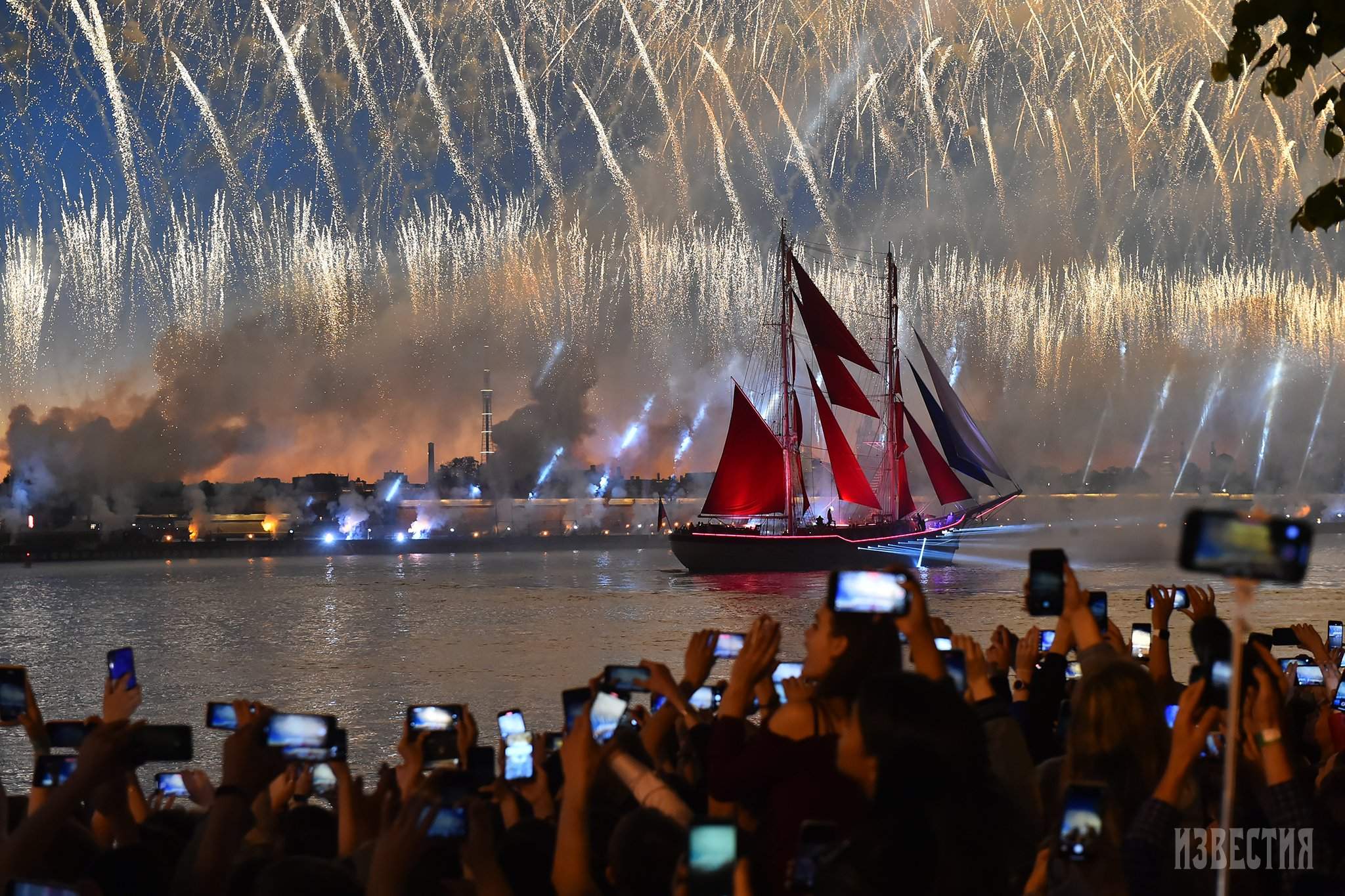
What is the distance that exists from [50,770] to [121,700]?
333 mm

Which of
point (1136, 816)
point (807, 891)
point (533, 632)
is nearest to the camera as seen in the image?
point (807, 891)

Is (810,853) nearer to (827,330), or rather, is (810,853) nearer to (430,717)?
(430,717)

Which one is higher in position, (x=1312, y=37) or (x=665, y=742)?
(x=1312, y=37)

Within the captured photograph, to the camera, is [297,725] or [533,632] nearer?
[297,725]

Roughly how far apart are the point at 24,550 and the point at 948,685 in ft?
548

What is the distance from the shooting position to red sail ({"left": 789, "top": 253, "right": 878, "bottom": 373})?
267ft

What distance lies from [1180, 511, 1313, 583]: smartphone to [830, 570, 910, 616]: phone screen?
0.94m

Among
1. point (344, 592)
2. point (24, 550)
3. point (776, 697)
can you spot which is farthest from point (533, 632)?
point (24, 550)

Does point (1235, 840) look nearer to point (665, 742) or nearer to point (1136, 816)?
point (1136, 816)

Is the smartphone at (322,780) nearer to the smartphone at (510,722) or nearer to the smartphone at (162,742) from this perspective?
the smartphone at (510,722)

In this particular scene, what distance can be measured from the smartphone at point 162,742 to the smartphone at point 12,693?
4.33 feet

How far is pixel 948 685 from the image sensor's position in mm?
3104

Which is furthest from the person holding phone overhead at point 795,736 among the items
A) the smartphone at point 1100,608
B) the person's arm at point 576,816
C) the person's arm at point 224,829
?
the smartphone at point 1100,608

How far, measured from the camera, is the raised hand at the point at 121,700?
409 centimetres
